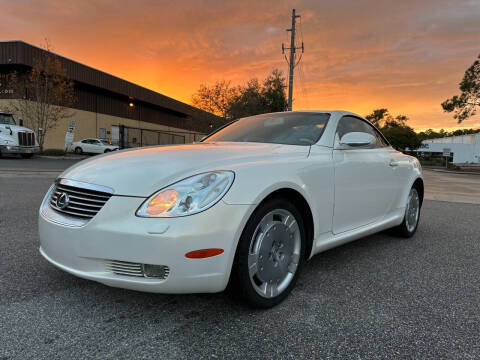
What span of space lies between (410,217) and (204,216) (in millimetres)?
3310

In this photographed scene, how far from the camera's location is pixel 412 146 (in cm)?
→ 7119

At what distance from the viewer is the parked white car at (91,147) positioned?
84.2ft

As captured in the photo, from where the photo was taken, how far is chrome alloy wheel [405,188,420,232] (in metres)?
4.09

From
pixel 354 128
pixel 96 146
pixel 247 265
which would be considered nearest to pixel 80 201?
pixel 247 265

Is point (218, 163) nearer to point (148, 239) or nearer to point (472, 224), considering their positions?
point (148, 239)

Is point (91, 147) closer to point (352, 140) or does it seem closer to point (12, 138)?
point (12, 138)

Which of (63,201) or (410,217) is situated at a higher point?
(63,201)

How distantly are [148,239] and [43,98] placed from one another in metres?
25.5

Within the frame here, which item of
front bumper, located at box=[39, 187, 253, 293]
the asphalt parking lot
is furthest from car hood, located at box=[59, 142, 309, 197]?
the asphalt parking lot

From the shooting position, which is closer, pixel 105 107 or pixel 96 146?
pixel 96 146

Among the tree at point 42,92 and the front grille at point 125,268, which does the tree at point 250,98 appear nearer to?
the tree at point 42,92

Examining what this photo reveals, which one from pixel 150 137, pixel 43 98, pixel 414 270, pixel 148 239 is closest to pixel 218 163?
pixel 148 239

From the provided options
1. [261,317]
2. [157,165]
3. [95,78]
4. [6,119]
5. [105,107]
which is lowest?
[261,317]

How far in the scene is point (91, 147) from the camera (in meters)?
25.9
